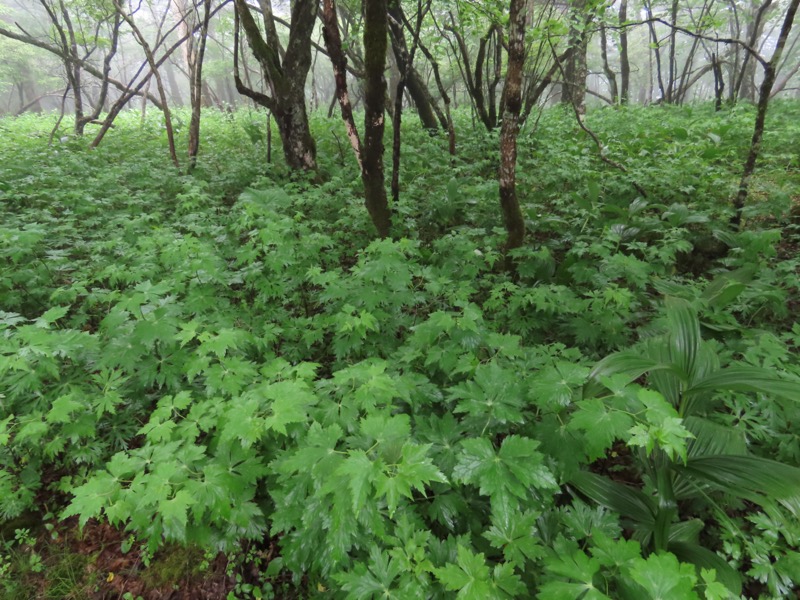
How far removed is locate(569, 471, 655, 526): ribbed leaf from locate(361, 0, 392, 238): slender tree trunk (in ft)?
12.3

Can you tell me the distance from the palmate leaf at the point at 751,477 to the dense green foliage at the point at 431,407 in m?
0.01

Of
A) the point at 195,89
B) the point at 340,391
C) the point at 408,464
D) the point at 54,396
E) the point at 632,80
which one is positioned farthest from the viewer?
the point at 632,80

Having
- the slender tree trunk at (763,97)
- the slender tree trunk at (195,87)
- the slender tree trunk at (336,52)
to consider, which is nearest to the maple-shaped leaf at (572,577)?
the slender tree trunk at (336,52)

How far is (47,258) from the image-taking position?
14.3 ft

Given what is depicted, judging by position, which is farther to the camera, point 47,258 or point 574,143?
point 574,143

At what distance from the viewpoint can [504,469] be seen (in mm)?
1767

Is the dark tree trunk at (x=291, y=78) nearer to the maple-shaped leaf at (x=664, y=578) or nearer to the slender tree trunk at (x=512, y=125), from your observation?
the slender tree trunk at (x=512, y=125)

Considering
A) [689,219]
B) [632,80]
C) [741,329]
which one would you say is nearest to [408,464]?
[741,329]

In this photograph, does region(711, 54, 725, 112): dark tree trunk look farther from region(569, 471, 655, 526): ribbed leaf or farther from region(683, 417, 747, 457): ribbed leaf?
region(569, 471, 655, 526): ribbed leaf

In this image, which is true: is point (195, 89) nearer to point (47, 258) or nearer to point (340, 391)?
point (47, 258)

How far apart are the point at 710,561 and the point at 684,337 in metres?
1.26

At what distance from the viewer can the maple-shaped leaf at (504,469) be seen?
1.70 metres

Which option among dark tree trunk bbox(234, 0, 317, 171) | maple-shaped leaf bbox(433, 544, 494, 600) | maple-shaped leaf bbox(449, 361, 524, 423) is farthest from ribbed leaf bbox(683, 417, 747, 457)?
dark tree trunk bbox(234, 0, 317, 171)

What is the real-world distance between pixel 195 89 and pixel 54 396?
704 cm
